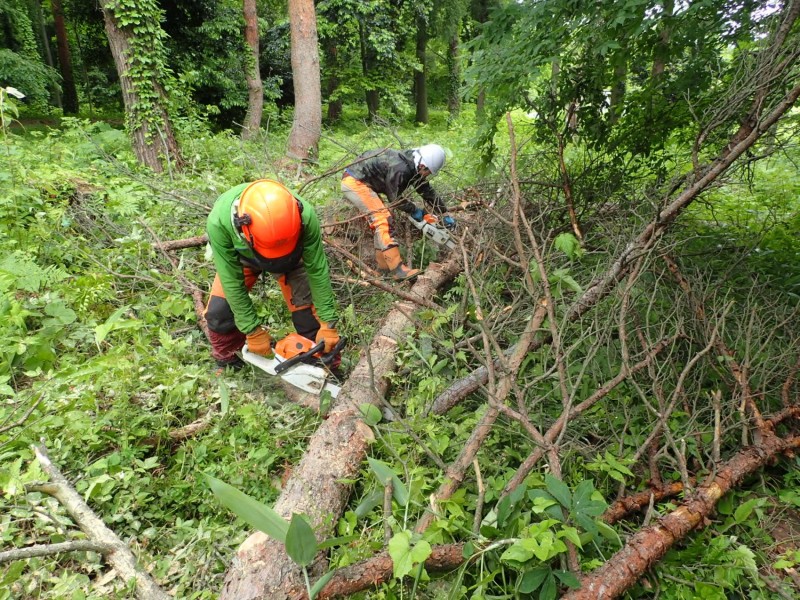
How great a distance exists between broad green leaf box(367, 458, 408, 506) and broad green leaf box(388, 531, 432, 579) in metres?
0.30

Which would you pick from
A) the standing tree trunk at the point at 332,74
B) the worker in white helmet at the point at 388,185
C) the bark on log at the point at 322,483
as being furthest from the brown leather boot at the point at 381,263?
the standing tree trunk at the point at 332,74

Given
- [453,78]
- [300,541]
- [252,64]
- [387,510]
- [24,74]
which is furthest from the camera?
[453,78]

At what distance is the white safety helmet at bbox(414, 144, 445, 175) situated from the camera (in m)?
4.17

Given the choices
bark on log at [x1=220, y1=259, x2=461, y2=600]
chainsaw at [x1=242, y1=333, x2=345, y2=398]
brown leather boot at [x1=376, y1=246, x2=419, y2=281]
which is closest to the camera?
bark on log at [x1=220, y1=259, x2=461, y2=600]

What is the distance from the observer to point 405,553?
137 centimetres

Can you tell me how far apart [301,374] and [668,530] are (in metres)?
1.95

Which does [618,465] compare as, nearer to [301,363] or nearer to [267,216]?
[301,363]

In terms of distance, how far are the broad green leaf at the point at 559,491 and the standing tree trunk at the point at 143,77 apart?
538 centimetres

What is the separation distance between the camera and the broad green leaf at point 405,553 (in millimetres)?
1334

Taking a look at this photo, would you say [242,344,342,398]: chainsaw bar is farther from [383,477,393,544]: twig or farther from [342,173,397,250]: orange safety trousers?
[342,173,397,250]: orange safety trousers

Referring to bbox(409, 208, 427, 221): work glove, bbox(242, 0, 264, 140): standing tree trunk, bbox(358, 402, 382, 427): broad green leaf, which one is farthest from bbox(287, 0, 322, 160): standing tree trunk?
bbox(358, 402, 382, 427): broad green leaf

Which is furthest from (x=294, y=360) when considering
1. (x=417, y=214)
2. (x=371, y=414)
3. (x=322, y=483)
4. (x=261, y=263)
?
(x=417, y=214)

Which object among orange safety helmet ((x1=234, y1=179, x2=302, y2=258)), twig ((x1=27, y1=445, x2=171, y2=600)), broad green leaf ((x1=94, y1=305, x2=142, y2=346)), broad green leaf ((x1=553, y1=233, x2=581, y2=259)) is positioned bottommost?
twig ((x1=27, y1=445, x2=171, y2=600))

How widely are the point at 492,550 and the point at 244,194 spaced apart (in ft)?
6.82
